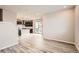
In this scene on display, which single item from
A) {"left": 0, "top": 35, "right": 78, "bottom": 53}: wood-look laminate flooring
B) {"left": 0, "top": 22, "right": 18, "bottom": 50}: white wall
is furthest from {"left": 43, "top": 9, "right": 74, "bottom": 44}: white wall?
{"left": 0, "top": 22, "right": 18, "bottom": 50}: white wall

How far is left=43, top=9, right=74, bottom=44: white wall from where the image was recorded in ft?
23.6

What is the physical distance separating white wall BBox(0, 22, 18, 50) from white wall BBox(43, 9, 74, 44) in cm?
311

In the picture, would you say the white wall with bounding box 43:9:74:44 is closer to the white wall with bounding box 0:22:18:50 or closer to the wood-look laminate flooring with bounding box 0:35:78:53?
the wood-look laminate flooring with bounding box 0:35:78:53

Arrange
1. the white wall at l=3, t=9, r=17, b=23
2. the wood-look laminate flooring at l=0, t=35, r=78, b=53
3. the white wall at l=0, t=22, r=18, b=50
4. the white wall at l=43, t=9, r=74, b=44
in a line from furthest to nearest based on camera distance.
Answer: the white wall at l=43, t=9, r=74, b=44 < the white wall at l=3, t=9, r=17, b=23 < the white wall at l=0, t=22, r=18, b=50 < the wood-look laminate flooring at l=0, t=35, r=78, b=53

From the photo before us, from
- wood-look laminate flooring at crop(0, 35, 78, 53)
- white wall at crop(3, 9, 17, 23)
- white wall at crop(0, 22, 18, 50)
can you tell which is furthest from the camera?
white wall at crop(3, 9, 17, 23)

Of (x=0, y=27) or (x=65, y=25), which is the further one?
(x=65, y=25)

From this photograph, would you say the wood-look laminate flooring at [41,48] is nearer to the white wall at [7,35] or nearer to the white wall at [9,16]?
the white wall at [7,35]

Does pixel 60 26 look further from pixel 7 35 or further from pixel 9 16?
pixel 7 35

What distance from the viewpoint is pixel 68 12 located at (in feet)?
23.9

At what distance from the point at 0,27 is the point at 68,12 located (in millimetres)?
4134

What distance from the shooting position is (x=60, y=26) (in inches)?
313

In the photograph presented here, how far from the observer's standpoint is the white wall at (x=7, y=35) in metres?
5.41
